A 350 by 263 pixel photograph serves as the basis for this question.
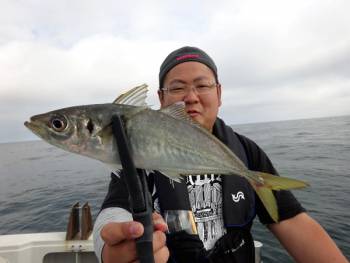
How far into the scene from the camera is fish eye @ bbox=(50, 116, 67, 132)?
1.70 m

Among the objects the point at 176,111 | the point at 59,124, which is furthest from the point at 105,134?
the point at 176,111

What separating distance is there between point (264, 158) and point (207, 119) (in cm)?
110

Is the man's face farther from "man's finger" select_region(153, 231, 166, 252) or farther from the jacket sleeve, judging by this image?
"man's finger" select_region(153, 231, 166, 252)

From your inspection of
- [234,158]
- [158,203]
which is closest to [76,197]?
[158,203]

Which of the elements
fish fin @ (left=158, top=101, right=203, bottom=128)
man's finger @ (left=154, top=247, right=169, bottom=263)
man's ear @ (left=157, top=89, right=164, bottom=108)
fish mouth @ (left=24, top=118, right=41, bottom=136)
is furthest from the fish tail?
man's ear @ (left=157, top=89, right=164, bottom=108)

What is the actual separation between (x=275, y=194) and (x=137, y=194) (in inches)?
101

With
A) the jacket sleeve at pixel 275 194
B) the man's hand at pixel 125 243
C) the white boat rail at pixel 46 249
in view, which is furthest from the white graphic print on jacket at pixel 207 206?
the white boat rail at pixel 46 249

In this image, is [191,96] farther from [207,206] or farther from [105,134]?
[105,134]

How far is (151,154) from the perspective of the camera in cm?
172

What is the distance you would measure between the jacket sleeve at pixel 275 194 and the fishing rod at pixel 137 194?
2.42 meters

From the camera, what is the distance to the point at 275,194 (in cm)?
364

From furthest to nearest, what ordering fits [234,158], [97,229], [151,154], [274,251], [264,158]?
[274,251], [264,158], [97,229], [234,158], [151,154]

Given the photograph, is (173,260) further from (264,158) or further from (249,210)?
(264,158)

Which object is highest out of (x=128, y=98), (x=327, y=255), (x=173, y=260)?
(x=128, y=98)
